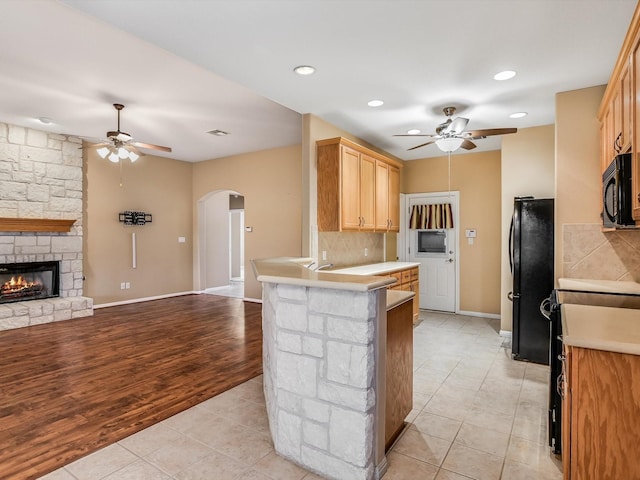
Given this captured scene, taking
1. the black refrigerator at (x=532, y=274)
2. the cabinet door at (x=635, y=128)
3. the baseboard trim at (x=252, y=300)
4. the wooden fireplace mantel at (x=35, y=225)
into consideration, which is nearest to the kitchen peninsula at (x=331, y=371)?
the cabinet door at (x=635, y=128)

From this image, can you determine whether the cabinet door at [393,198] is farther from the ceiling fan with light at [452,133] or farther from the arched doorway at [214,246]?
the arched doorway at [214,246]

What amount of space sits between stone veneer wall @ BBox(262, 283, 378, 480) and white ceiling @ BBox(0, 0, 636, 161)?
180cm

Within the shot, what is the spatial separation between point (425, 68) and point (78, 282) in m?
6.16

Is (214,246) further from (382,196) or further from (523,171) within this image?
(523,171)

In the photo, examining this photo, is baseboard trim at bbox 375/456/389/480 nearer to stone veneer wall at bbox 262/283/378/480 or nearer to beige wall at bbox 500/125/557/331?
stone veneer wall at bbox 262/283/378/480

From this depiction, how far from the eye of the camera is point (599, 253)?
3205 mm

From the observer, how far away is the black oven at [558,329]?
2.09m

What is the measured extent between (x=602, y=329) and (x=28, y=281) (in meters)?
7.10

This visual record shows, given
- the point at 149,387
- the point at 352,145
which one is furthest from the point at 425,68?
the point at 149,387

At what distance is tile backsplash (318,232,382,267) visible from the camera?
4.58 m

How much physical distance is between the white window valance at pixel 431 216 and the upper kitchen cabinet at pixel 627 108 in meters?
3.24

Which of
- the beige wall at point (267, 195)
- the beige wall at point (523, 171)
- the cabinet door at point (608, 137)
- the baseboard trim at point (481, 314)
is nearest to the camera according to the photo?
the cabinet door at point (608, 137)

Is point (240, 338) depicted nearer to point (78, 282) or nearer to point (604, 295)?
point (78, 282)

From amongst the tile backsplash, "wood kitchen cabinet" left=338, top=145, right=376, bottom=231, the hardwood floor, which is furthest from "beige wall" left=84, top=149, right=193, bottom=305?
"wood kitchen cabinet" left=338, top=145, right=376, bottom=231
